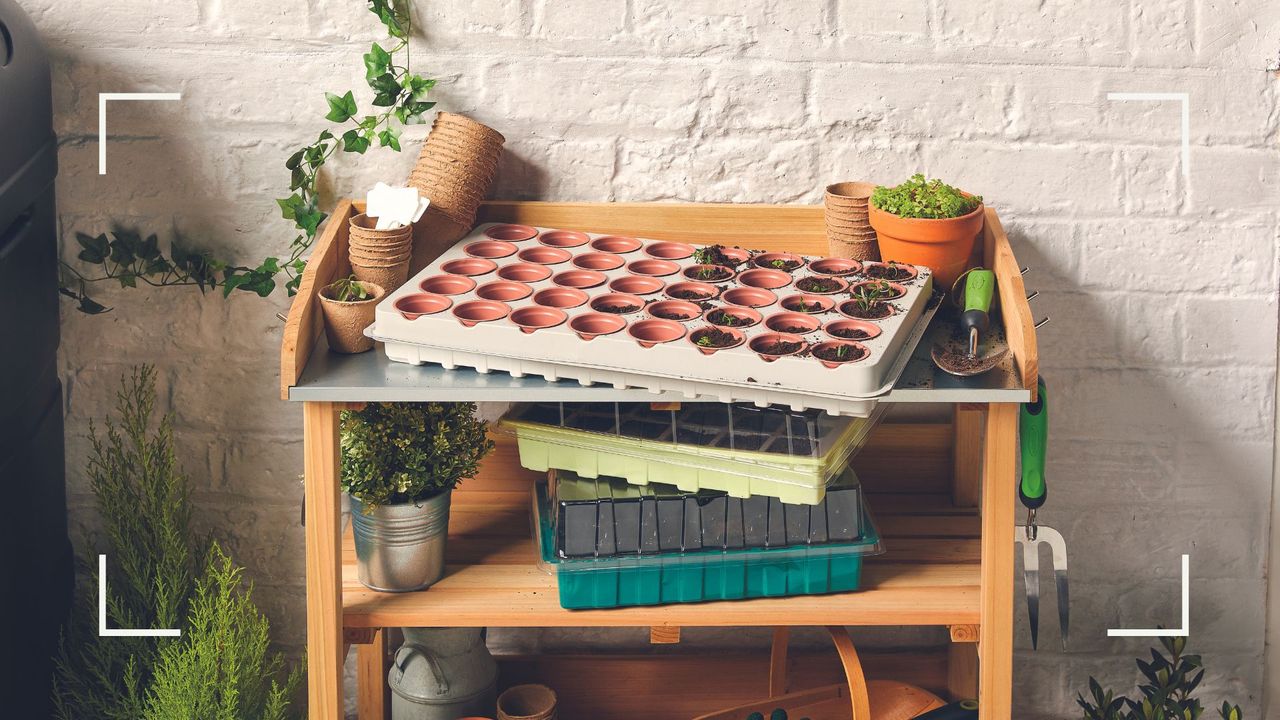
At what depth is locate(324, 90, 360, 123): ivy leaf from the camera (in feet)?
5.67

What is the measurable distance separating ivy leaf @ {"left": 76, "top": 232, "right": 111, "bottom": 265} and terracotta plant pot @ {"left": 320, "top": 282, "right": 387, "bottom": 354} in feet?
1.62

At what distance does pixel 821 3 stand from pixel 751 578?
768 millimetres

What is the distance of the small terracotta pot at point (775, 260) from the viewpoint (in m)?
1.63

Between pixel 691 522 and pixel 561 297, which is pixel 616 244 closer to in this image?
pixel 561 297

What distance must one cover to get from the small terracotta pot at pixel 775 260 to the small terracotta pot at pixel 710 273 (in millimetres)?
49

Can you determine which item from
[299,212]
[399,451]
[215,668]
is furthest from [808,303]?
[215,668]

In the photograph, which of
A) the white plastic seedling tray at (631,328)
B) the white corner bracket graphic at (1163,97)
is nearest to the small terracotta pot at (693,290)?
the white plastic seedling tray at (631,328)

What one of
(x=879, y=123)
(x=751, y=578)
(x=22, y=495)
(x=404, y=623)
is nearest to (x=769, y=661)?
(x=751, y=578)

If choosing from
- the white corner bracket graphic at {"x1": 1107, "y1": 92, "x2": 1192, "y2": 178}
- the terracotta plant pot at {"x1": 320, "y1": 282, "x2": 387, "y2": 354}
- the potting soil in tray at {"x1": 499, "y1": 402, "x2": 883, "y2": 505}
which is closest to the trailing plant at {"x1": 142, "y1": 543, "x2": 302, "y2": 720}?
the terracotta plant pot at {"x1": 320, "y1": 282, "x2": 387, "y2": 354}

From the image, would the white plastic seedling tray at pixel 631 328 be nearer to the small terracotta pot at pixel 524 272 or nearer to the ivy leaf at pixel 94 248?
the small terracotta pot at pixel 524 272

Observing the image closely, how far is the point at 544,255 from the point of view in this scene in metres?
1.64

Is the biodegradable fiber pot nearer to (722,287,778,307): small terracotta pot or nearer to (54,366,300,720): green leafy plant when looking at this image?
(54,366,300,720): green leafy plant

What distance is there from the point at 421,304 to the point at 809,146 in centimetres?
63

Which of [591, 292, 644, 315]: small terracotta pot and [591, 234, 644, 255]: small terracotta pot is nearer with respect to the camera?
[591, 292, 644, 315]: small terracotta pot
